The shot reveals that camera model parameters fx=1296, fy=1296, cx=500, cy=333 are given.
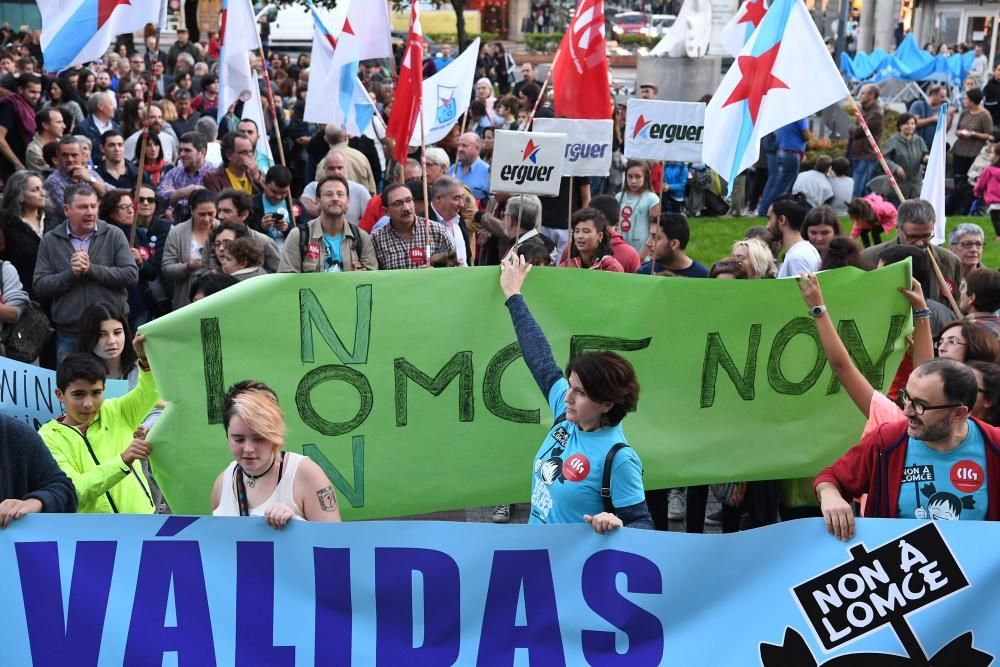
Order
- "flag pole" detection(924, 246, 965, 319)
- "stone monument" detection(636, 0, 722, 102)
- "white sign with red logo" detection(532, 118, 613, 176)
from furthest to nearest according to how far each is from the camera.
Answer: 1. "stone monument" detection(636, 0, 722, 102)
2. "white sign with red logo" detection(532, 118, 613, 176)
3. "flag pole" detection(924, 246, 965, 319)

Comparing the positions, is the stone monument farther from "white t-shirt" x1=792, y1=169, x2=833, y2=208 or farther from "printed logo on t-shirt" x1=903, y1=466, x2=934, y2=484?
"printed logo on t-shirt" x1=903, y1=466, x2=934, y2=484

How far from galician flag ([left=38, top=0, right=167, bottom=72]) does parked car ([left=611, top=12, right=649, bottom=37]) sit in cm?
3248

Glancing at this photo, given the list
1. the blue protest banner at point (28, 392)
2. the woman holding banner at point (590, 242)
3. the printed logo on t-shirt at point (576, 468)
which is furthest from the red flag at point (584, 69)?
the printed logo on t-shirt at point (576, 468)

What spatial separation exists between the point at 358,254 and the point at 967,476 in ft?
15.5

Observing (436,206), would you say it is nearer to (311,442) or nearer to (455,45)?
(311,442)

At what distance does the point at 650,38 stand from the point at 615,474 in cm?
3638

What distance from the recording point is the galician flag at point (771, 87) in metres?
6.84

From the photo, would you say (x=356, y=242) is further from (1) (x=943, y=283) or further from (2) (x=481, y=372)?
(1) (x=943, y=283)

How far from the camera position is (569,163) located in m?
9.34

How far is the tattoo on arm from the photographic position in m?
4.36

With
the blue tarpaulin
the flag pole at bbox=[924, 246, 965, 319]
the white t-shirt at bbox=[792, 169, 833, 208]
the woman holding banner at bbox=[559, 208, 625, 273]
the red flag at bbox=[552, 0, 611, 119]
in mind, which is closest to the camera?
the flag pole at bbox=[924, 246, 965, 319]

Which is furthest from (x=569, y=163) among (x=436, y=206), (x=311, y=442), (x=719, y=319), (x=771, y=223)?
(x=311, y=442)

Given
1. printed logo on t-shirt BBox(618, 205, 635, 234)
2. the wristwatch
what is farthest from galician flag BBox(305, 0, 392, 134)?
the wristwatch

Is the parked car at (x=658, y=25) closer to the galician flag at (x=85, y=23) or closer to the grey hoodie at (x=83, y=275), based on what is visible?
the galician flag at (x=85, y=23)
